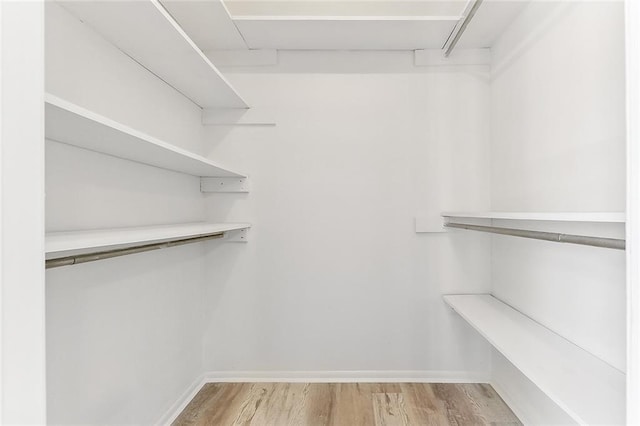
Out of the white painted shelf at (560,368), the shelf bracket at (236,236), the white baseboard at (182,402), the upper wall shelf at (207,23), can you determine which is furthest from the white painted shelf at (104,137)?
the white painted shelf at (560,368)

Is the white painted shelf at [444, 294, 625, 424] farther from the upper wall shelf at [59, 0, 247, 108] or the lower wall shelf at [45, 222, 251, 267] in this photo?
the upper wall shelf at [59, 0, 247, 108]

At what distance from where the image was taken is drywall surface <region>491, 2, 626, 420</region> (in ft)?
3.85

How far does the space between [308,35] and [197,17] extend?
0.61 m

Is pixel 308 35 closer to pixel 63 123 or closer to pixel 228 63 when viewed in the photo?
pixel 228 63

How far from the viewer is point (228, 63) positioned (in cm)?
215

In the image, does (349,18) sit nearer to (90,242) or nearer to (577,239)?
(577,239)

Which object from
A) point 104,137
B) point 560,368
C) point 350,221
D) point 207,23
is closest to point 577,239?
point 560,368

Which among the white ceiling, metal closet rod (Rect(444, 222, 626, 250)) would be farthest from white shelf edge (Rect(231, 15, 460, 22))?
metal closet rod (Rect(444, 222, 626, 250))

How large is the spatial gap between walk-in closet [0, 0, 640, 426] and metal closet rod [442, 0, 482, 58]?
1 centimetres

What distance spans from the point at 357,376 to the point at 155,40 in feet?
6.76

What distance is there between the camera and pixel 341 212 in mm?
2152
